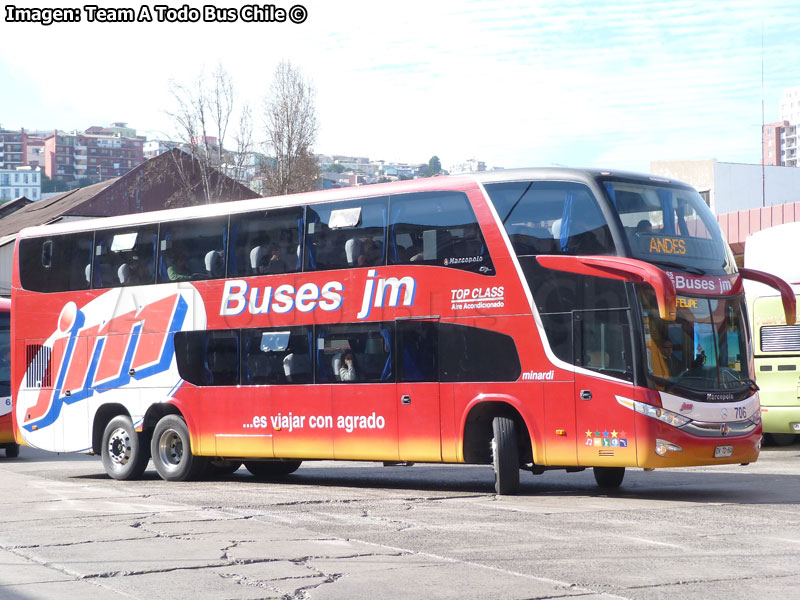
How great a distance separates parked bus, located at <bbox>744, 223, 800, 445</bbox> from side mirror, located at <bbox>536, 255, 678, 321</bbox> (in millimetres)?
8482

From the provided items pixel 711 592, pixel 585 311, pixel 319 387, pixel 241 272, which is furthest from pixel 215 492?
pixel 711 592

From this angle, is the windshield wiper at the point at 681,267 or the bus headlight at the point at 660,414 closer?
the bus headlight at the point at 660,414

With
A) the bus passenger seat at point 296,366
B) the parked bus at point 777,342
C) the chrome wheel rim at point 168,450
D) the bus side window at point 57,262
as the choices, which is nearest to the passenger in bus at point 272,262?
the bus passenger seat at point 296,366

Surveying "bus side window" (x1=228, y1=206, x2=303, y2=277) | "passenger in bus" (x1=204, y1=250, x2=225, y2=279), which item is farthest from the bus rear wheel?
"bus side window" (x1=228, y1=206, x2=303, y2=277)

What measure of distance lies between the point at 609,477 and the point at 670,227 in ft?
11.9

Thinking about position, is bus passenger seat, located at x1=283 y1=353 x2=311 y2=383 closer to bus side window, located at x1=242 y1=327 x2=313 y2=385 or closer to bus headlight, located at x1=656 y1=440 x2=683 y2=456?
bus side window, located at x1=242 y1=327 x2=313 y2=385

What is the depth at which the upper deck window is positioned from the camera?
43.5 ft

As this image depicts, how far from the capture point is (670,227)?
13555mm

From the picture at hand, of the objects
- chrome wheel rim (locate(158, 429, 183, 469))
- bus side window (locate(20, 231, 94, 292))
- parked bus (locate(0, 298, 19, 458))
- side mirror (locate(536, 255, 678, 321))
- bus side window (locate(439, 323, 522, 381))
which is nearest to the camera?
side mirror (locate(536, 255, 678, 321))

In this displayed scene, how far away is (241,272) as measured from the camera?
16.5 metres

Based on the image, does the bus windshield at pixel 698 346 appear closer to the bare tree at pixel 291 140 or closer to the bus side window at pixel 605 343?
the bus side window at pixel 605 343

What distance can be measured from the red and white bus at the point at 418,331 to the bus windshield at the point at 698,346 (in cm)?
3

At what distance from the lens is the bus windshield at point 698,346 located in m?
13.0

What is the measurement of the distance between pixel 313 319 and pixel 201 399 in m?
2.58
